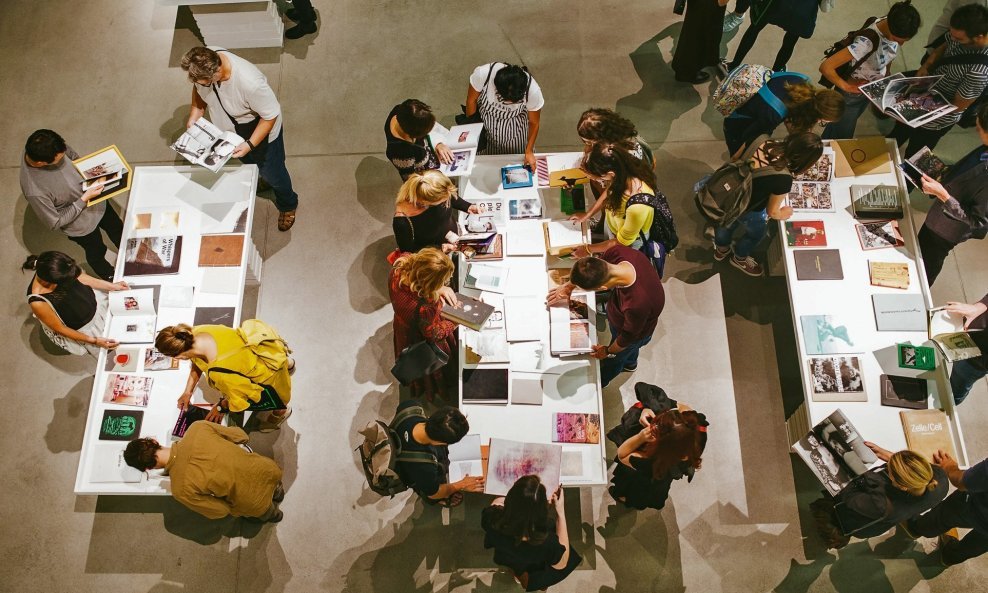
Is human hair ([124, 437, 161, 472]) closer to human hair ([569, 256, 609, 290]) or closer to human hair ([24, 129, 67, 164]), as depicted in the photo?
human hair ([24, 129, 67, 164])

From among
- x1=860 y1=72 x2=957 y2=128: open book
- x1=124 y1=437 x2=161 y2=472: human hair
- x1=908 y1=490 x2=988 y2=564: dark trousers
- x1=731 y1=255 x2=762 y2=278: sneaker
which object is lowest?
x1=908 y1=490 x2=988 y2=564: dark trousers

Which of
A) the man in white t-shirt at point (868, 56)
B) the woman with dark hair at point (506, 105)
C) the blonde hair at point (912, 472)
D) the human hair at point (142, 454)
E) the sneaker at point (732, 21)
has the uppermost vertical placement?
the sneaker at point (732, 21)

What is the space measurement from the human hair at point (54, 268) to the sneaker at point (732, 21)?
229 inches

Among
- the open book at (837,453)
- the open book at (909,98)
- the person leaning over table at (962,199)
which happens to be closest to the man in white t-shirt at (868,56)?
the open book at (909,98)

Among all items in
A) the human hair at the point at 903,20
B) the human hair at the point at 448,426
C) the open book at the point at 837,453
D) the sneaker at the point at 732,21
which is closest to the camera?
the human hair at the point at 448,426

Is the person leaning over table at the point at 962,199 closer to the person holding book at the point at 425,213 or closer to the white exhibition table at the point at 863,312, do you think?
the white exhibition table at the point at 863,312

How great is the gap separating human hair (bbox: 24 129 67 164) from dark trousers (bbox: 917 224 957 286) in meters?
5.90

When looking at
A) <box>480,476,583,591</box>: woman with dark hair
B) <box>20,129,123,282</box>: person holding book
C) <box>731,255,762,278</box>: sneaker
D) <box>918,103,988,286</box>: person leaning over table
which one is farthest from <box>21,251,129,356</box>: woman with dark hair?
<box>918,103,988,286</box>: person leaning over table

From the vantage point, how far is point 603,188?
4.57 metres

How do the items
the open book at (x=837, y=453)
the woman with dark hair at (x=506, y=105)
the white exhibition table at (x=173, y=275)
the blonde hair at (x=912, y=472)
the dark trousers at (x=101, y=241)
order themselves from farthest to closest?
the dark trousers at (x=101, y=241)
the woman with dark hair at (x=506, y=105)
the white exhibition table at (x=173, y=275)
the open book at (x=837, y=453)
the blonde hair at (x=912, y=472)

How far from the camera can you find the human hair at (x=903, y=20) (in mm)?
4598

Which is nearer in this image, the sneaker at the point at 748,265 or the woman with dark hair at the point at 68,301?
the woman with dark hair at the point at 68,301

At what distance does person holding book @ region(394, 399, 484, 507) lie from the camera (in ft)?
11.0

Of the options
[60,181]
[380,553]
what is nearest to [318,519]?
[380,553]
